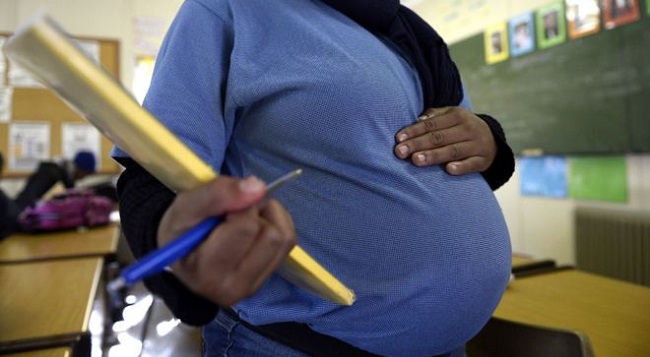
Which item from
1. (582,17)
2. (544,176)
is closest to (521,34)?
(582,17)

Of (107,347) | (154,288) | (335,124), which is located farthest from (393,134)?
(107,347)

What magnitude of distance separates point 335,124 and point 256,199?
1.00 ft

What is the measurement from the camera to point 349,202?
0.60 metres

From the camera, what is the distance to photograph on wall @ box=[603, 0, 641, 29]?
2408 millimetres

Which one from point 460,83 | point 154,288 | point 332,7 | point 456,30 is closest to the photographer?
point 154,288

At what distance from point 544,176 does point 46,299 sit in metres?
2.95

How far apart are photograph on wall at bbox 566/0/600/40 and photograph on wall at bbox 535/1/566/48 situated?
0.16 ft

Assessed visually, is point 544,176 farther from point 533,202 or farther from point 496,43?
point 496,43

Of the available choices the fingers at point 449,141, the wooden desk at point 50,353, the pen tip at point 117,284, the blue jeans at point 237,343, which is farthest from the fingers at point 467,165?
the wooden desk at point 50,353

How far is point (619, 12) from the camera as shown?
2482 millimetres

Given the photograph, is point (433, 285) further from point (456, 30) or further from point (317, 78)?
point (456, 30)

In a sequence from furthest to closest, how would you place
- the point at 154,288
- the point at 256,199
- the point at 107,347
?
the point at 107,347 → the point at 154,288 → the point at 256,199

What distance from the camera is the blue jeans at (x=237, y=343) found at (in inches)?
24.6

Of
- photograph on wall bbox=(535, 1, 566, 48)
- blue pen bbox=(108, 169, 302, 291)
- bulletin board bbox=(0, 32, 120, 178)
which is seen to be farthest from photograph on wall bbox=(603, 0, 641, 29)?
bulletin board bbox=(0, 32, 120, 178)
